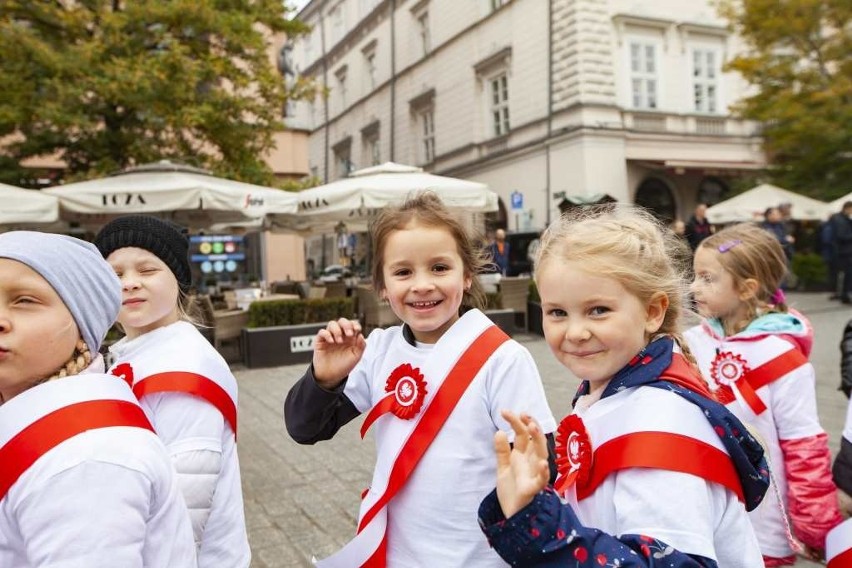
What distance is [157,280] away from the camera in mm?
2225

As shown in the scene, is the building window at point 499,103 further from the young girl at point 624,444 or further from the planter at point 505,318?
the young girl at point 624,444

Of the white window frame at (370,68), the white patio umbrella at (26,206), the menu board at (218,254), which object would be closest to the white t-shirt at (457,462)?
the white patio umbrella at (26,206)

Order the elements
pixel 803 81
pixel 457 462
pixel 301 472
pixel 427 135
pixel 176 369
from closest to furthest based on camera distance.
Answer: pixel 457 462, pixel 176 369, pixel 301 472, pixel 803 81, pixel 427 135

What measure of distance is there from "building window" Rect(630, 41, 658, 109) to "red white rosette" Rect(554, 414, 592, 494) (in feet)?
69.3

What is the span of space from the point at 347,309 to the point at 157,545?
8563 mm

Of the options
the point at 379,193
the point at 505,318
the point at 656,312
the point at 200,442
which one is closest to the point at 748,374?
the point at 656,312

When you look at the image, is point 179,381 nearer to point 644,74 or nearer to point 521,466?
point 521,466

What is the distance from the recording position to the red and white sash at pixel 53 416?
1199 mm

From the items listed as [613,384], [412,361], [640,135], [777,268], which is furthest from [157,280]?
[640,135]

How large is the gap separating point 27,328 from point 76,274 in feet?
0.48

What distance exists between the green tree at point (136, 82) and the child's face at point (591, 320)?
11.4 m

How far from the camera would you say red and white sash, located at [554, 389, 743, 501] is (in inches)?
51.5

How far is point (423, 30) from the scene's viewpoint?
29.0 meters

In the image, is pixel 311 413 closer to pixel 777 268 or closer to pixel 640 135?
pixel 777 268
